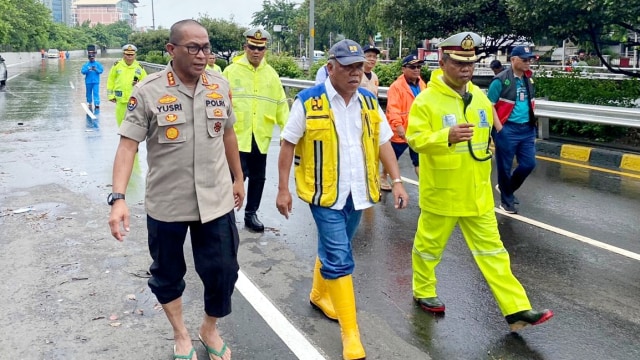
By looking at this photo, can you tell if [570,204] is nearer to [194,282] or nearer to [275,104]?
[275,104]

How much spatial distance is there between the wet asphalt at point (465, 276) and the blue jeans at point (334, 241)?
0.48m

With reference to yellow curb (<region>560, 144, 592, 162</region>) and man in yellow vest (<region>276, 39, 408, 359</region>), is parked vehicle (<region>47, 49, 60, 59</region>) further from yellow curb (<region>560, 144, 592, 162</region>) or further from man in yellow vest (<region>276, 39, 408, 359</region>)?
man in yellow vest (<region>276, 39, 408, 359</region>)

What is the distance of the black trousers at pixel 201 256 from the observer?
338 cm

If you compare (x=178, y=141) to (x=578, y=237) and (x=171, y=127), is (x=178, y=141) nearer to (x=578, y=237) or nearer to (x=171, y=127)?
(x=171, y=127)

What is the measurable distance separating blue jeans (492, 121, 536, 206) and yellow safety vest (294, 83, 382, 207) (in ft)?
10.6

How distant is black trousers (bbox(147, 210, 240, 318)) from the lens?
11.1 ft

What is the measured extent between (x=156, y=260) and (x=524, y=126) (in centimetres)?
453

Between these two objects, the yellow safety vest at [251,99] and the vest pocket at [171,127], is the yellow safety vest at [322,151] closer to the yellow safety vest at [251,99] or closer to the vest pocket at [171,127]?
the vest pocket at [171,127]

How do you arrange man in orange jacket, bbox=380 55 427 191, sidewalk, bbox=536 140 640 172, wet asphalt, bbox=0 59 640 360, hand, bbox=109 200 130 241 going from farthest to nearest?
sidewalk, bbox=536 140 640 172 → man in orange jacket, bbox=380 55 427 191 → wet asphalt, bbox=0 59 640 360 → hand, bbox=109 200 130 241

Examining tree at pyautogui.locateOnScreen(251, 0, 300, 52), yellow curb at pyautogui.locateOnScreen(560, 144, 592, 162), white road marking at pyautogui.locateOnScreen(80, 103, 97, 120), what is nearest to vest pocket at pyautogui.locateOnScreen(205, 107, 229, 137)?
yellow curb at pyautogui.locateOnScreen(560, 144, 592, 162)

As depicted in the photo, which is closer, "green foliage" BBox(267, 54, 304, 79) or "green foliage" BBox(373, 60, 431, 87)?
"green foliage" BBox(373, 60, 431, 87)

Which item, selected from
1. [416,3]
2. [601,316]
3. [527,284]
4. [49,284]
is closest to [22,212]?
[49,284]

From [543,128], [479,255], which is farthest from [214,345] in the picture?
[543,128]

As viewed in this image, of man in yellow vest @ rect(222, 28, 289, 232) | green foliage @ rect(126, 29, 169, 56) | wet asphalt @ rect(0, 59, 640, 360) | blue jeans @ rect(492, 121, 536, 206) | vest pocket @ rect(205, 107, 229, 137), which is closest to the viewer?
vest pocket @ rect(205, 107, 229, 137)
